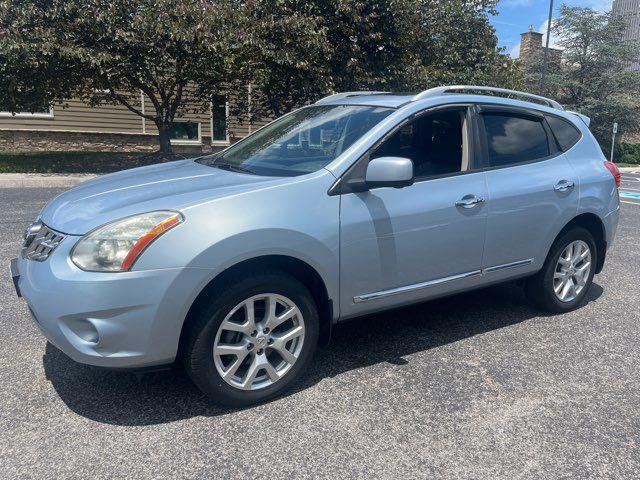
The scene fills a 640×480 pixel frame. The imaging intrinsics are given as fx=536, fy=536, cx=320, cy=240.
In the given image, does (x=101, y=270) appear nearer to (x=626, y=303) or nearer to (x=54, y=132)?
(x=626, y=303)

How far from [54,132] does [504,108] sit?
68.3 feet

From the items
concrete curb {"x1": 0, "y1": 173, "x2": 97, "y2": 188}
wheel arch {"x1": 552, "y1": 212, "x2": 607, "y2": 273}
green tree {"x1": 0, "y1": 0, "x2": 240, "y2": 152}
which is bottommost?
concrete curb {"x1": 0, "y1": 173, "x2": 97, "y2": 188}

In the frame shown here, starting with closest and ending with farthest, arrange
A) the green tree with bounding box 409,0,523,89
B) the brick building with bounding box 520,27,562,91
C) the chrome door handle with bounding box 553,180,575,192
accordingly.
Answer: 1. the chrome door handle with bounding box 553,180,575,192
2. the green tree with bounding box 409,0,523,89
3. the brick building with bounding box 520,27,562,91

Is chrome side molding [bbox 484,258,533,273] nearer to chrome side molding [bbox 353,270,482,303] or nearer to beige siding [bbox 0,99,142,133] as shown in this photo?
chrome side molding [bbox 353,270,482,303]

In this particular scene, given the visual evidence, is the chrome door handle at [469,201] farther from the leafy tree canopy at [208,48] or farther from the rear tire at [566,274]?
the leafy tree canopy at [208,48]

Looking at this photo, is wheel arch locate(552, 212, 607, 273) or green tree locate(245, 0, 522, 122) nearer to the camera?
wheel arch locate(552, 212, 607, 273)

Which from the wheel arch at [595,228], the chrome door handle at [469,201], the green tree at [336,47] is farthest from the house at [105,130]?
the chrome door handle at [469,201]

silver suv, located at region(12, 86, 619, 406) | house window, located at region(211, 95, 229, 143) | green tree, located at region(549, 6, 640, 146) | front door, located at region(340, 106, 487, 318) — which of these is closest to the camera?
silver suv, located at region(12, 86, 619, 406)

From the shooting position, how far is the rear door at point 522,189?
12.5 feet

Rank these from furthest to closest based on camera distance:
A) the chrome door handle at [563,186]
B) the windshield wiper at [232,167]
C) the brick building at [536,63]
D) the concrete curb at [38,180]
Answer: the brick building at [536,63] < the concrete curb at [38,180] < the chrome door handle at [563,186] < the windshield wiper at [232,167]

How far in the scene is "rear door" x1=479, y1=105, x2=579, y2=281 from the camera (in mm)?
3812

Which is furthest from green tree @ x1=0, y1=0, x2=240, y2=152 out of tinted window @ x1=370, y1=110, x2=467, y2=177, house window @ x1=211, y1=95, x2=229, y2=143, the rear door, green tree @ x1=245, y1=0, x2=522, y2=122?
tinted window @ x1=370, y1=110, x2=467, y2=177

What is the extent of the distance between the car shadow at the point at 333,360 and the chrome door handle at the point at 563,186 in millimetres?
1069

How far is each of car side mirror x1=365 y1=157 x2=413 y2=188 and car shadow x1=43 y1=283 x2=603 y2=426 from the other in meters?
1.12
